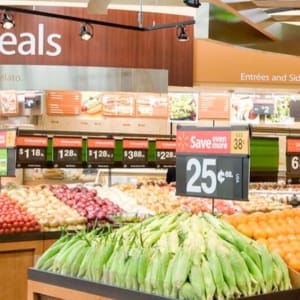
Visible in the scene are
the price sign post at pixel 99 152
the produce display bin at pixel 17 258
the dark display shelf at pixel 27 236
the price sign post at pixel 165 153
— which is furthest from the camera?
the price sign post at pixel 165 153

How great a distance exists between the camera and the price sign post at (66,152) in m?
8.80

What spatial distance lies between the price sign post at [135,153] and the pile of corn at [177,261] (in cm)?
535

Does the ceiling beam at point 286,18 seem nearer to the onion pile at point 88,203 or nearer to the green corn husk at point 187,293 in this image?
the green corn husk at point 187,293

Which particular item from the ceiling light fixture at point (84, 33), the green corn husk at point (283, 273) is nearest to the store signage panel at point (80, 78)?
the ceiling light fixture at point (84, 33)

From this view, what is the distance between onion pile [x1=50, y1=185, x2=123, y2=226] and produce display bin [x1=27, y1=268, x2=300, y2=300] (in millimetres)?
3114

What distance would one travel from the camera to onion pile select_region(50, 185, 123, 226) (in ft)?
24.2

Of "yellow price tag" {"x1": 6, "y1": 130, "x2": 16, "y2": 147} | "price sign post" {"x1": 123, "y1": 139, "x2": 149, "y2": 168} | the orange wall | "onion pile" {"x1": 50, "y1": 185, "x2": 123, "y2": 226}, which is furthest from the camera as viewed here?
the orange wall

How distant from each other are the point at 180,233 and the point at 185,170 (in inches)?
44.0

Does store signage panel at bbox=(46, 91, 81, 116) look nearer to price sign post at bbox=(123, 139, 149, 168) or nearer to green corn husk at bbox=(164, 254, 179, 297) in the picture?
price sign post at bbox=(123, 139, 149, 168)

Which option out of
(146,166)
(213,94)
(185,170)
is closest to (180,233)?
(185,170)

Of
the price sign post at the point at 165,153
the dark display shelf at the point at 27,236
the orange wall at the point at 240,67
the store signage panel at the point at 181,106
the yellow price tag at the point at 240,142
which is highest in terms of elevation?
the orange wall at the point at 240,67

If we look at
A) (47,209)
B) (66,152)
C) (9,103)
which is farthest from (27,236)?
(9,103)

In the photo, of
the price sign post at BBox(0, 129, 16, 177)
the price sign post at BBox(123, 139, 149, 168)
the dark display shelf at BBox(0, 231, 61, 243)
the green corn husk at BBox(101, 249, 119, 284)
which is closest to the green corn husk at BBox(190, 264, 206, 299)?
the green corn husk at BBox(101, 249, 119, 284)

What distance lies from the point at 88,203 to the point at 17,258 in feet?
4.29
